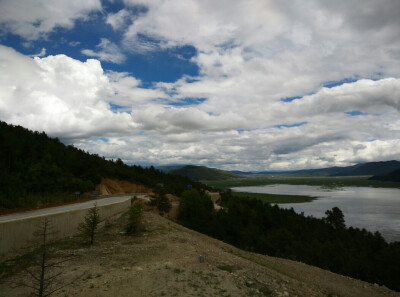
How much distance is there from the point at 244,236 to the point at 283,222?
46.8 ft

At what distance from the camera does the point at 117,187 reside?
54.9m

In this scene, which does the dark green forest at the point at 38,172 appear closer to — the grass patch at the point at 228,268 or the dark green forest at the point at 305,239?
the dark green forest at the point at 305,239

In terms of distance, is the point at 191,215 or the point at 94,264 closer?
the point at 94,264

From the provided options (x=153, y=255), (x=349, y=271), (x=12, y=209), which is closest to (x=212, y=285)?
(x=153, y=255)

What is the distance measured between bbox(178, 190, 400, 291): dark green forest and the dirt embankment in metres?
13.2

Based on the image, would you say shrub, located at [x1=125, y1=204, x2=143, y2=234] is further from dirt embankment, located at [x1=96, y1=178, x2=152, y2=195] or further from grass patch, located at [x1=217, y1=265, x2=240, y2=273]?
dirt embankment, located at [x1=96, y1=178, x2=152, y2=195]

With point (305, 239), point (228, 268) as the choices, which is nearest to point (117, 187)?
point (305, 239)

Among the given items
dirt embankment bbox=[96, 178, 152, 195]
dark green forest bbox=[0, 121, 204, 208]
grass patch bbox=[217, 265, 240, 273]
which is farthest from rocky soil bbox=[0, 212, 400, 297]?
dirt embankment bbox=[96, 178, 152, 195]

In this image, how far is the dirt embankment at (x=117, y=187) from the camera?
48506mm

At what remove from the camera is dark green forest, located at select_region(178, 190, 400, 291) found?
34.2 m

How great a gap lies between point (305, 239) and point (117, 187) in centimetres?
3471

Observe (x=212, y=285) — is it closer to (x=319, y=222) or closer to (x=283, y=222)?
(x=283, y=222)

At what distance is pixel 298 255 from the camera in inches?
1528

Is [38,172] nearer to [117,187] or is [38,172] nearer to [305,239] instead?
[117,187]
